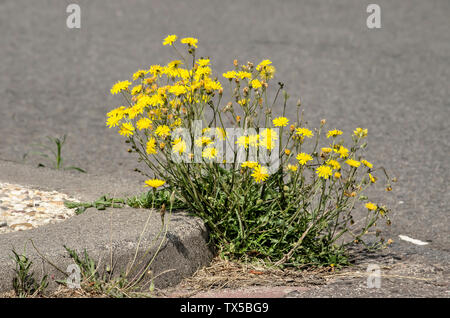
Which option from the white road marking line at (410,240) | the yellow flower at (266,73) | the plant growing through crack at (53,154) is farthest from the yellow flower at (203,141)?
the plant growing through crack at (53,154)

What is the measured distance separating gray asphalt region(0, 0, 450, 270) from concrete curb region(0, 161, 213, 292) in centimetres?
142

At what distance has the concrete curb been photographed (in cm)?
301

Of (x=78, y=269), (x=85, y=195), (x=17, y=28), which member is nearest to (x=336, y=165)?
(x=78, y=269)

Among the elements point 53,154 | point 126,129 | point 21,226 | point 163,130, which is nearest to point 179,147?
point 163,130

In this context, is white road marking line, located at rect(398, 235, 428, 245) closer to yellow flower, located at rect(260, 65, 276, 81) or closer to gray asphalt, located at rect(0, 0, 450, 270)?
gray asphalt, located at rect(0, 0, 450, 270)

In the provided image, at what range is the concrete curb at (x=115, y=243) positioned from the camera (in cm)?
301

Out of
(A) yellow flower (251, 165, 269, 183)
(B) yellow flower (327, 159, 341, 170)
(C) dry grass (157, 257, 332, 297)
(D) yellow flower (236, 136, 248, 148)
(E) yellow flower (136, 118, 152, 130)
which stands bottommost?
(C) dry grass (157, 257, 332, 297)

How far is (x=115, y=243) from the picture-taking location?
313 centimetres

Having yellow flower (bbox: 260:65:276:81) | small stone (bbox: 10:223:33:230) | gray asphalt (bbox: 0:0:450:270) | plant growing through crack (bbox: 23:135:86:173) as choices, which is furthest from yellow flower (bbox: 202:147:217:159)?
plant growing through crack (bbox: 23:135:86:173)

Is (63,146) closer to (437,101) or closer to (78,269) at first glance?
(78,269)

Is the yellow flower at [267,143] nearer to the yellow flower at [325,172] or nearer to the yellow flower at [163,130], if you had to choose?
the yellow flower at [325,172]

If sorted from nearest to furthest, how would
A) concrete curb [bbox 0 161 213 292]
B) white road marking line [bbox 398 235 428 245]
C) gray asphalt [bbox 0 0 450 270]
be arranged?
concrete curb [bbox 0 161 213 292] → white road marking line [bbox 398 235 428 245] → gray asphalt [bbox 0 0 450 270]

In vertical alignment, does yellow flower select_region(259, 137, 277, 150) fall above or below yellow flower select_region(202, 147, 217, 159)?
above

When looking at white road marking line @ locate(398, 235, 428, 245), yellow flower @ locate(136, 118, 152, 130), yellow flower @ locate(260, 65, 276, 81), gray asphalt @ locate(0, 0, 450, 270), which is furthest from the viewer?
gray asphalt @ locate(0, 0, 450, 270)
